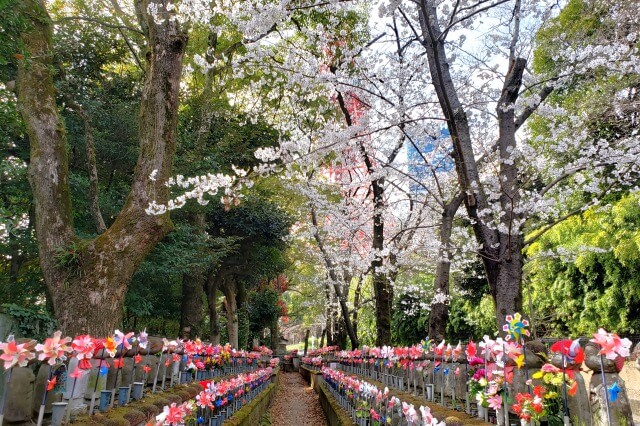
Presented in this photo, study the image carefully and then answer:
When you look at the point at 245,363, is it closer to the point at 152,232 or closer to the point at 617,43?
the point at 152,232

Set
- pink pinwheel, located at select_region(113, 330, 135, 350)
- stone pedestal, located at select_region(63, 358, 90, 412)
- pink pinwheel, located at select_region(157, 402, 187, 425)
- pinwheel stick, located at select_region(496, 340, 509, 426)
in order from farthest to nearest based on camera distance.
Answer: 1. pink pinwheel, located at select_region(113, 330, 135, 350)
2. pink pinwheel, located at select_region(157, 402, 187, 425)
3. stone pedestal, located at select_region(63, 358, 90, 412)
4. pinwheel stick, located at select_region(496, 340, 509, 426)

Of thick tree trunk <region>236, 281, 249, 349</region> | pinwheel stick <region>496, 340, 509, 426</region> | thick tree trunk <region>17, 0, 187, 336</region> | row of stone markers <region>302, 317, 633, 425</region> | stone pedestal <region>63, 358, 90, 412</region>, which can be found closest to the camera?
row of stone markers <region>302, 317, 633, 425</region>

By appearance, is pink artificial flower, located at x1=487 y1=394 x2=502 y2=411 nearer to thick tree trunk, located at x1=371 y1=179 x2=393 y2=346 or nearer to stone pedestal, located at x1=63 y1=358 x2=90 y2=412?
stone pedestal, located at x1=63 y1=358 x2=90 y2=412

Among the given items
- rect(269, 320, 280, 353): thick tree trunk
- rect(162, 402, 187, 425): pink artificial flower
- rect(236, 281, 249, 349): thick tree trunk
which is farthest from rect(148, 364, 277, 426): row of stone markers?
rect(269, 320, 280, 353): thick tree trunk

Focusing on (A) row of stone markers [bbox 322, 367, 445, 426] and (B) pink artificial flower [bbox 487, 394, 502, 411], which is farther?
(A) row of stone markers [bbox 322, 367, 445, 426]

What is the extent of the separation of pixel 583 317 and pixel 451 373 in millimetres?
8956

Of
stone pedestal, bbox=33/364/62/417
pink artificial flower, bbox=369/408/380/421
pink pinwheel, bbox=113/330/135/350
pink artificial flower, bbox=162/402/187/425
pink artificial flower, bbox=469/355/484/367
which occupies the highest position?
pink pinwheel, bbox=113/330/135/350

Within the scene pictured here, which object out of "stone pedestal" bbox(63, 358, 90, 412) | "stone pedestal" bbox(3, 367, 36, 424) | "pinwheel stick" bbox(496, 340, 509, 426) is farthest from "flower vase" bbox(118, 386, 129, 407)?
"pinwheel stick" bbox(496, 340, 509, 426)

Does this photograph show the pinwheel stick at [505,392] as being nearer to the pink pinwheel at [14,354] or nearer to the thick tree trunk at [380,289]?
the pink pinwheel at [14,354]

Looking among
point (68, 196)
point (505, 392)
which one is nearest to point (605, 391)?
point (505, 392)

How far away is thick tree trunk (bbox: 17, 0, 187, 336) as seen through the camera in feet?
18.3

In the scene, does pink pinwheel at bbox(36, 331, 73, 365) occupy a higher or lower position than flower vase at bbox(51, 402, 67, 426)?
higher

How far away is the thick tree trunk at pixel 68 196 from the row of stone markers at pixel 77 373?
1198 mm

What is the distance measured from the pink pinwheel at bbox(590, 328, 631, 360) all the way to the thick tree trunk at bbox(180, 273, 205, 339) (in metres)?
12.1
